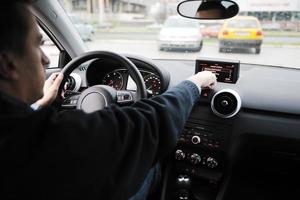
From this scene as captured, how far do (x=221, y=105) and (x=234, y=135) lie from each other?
0.24 metres

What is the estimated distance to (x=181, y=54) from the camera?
3230mm

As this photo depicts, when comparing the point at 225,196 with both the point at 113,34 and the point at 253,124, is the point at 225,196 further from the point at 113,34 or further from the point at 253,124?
the point at 113,34

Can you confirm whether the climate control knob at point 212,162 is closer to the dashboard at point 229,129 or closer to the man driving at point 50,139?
the dashboard at point 229,129

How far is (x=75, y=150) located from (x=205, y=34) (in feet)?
8.10

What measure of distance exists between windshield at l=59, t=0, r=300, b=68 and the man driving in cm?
137

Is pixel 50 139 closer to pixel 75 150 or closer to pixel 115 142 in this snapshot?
pixel 75 150

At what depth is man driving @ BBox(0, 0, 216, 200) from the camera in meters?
1.08

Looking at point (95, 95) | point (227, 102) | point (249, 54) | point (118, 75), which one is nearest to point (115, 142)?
point (95, 95)

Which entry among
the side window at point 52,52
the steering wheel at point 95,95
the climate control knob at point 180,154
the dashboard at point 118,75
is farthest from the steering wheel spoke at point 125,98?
the side window at point 52,52

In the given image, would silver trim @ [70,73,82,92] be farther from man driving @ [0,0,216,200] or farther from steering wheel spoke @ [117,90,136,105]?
man driving @ [0,0,216,200]

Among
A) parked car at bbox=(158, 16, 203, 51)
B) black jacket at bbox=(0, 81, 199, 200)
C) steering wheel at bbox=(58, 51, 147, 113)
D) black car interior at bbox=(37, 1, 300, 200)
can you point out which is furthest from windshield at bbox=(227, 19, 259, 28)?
black jacket at bbox=(0, 81, 199, 200)

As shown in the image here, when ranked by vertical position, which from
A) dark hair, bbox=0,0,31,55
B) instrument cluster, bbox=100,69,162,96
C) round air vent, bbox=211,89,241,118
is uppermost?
dark hair, bbox=0,0,31,55

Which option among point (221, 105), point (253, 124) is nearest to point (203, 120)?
point (221, 105)

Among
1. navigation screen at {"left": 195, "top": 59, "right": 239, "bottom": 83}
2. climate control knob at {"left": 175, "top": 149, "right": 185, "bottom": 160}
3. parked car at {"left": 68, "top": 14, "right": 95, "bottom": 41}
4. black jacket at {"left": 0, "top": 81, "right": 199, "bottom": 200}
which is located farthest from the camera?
parked car at {"left": 68, "top": 14, "right": 95, "bottom": 41}
